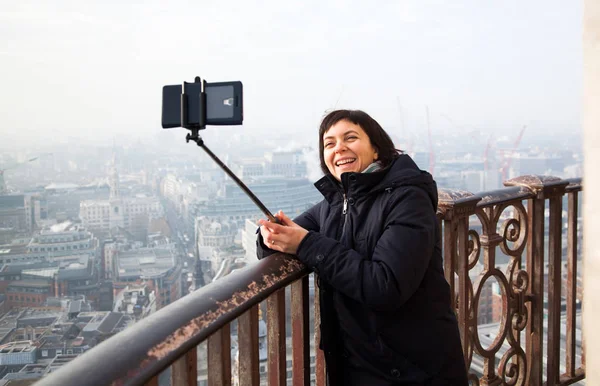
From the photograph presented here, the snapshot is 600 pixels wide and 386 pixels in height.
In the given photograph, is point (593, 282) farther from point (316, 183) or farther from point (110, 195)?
point (110, 195)

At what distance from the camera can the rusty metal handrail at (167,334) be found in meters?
0.83

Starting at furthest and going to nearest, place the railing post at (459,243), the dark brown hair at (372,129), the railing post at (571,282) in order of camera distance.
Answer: the railing post at (571,282) < the railing post at (459,243) < the dark brown hair at (372,129)

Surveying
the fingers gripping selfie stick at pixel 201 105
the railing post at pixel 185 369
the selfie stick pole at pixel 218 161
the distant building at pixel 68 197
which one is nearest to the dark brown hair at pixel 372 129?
the selfie stick pole at pixel 218 161

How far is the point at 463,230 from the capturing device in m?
2.46

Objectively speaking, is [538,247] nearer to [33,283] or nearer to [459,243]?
[459,243]

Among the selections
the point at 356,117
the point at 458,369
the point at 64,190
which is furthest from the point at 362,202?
the point at 64,190

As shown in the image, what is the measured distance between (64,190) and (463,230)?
10.0 m

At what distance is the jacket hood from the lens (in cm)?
173

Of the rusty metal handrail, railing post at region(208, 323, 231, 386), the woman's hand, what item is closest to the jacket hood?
the woman's hand

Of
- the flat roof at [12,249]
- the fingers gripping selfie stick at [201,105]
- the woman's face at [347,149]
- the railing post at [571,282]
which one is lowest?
the flat roof at [12,249]

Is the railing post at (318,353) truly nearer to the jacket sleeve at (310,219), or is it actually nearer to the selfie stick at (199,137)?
the jacket sleeve at (310,219)

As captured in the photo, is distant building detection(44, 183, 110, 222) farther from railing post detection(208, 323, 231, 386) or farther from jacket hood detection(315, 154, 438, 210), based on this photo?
railing post detection(208, 323, 231, 386)

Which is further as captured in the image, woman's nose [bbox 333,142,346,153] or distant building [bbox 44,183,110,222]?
distant building [bbox 44,183,110,222]

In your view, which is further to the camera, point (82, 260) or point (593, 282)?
point (82, 260)
